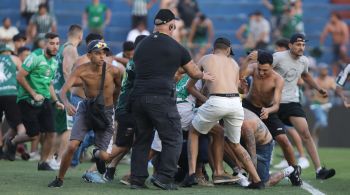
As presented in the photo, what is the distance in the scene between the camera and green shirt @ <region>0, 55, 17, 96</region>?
17484 mm

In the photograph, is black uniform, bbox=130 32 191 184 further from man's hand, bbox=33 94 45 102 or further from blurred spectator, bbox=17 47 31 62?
A: blurred spectator, bbox=17 47 31 62

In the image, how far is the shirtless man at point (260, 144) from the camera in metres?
13.1

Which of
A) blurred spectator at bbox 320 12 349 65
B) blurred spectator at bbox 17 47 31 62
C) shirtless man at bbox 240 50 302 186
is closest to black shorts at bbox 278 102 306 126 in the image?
shirtless man at bbox 240 50 302 186

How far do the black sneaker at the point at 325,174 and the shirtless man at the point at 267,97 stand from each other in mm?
865

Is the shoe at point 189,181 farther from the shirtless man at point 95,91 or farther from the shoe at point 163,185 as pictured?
the shirtless man at point 95,91

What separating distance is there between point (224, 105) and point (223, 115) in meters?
0.13

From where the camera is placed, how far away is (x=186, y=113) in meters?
13.5

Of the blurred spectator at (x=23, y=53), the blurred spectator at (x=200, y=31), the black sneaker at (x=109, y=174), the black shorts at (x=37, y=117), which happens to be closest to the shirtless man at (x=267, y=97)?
the black sneaker at (x=109, y=174)

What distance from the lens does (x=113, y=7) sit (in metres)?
29.1

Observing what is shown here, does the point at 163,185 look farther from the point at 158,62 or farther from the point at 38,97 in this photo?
the point at 38,97

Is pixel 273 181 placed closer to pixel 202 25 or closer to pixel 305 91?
pixel 305 91

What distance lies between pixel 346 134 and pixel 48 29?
7658 mm

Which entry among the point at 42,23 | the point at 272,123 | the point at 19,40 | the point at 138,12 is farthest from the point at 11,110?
the point at 138,12

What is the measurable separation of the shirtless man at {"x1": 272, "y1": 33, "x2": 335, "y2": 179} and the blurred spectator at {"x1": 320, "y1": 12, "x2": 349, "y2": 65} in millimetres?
11653
